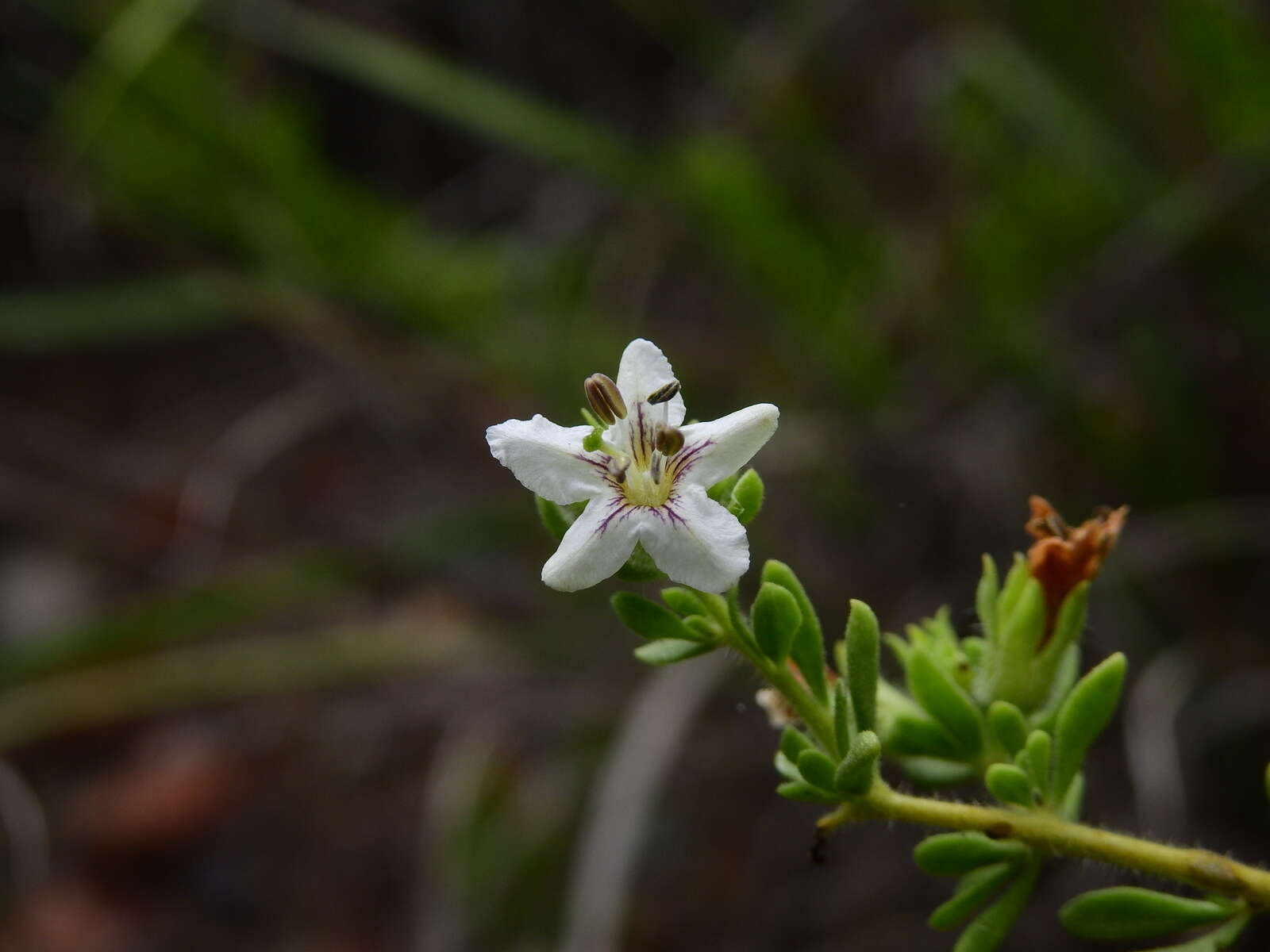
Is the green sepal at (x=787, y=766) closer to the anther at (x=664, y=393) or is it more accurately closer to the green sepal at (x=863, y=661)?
the green sepal at (x=863, y=661)

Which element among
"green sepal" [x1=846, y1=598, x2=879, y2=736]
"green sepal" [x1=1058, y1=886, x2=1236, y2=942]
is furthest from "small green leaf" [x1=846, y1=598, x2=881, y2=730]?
"green sepal" [x1=1058, y1=886, x2=1236, y2=942]

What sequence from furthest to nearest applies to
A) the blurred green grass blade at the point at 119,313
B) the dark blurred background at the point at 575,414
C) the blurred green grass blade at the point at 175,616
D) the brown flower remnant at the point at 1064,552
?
the blurred green grass blade at the point at 119,313, the blurred green grass blade at the point at 175,616, the dark blurred background at the point at 575,414, the brown flower remnant at the point at 1064,552

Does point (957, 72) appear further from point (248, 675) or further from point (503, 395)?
point (248, 675)

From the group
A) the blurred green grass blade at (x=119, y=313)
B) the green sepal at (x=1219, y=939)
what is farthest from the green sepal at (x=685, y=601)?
the blurred green grass blade at (x=119, y=313)

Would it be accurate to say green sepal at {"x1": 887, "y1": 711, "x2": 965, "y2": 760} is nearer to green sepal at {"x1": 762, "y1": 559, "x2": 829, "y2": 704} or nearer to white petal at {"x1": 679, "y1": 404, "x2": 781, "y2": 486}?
green sepal at {"x1": 762, "y1": 559, "x2": 829, "y2": 704}

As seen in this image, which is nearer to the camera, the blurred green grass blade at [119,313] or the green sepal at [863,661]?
the green sepal at [863,661]

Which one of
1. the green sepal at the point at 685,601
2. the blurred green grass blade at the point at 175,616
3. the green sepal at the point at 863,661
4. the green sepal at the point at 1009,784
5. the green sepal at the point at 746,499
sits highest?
the blurred green grass blade at the point at 175,616
